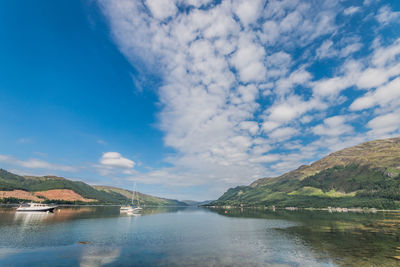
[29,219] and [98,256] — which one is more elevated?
[29,219]

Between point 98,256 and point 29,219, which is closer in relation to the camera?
point 98,256

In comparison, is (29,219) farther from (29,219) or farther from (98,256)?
(98,256)

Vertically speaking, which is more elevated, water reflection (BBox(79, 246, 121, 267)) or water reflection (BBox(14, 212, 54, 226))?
water reflection (BBox(14, 212, 54, 226))

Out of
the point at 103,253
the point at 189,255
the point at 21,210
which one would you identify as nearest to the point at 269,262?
the point at 189,255

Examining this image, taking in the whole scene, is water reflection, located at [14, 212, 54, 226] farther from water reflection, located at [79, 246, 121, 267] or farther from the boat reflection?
water reflection, located at [79, 246, 121, 267]

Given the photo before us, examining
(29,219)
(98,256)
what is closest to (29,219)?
(29,219)

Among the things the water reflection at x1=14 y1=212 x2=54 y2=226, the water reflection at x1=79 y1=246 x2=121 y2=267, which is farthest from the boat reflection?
the water reflection at x1=79 y1=246 x2=121 y2=267

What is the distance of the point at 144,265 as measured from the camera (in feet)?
125

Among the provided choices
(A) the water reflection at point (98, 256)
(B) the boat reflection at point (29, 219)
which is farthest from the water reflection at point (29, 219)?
(A) the water reflection at point (98, 256)

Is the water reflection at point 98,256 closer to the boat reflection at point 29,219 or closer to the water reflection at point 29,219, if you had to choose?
the water reflection at point 29,219

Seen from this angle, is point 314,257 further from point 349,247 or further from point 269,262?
point 349,247

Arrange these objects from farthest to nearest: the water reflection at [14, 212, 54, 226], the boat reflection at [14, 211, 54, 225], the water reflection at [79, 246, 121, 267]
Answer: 1. the boat reflection at [14, 211, 54, 225]
2. the water reflection at [14, 212, 54, 226]
3. the water reflection at [79, 246, 121, 267]

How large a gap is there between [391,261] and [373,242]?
23.1 m

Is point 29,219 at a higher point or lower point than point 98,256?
higher
